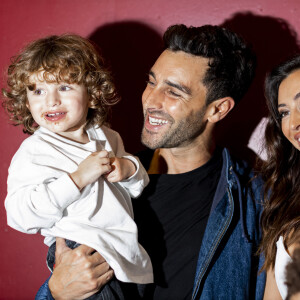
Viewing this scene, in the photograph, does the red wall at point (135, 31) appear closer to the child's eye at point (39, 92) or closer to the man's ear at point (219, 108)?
the man's ear at point (219, 108)

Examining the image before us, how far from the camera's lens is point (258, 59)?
8.17 ft

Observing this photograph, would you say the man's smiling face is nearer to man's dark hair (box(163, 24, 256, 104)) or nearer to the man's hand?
man's dark hair (box(163, 24, 256, 104))

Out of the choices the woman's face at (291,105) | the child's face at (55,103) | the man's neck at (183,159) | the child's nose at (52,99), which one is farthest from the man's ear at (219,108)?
the child's nose at (52,99)

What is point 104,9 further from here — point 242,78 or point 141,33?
point 242,78

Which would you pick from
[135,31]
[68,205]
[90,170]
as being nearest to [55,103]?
[90,170]

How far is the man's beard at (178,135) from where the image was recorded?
220cm

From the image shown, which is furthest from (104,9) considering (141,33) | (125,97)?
(125,97)

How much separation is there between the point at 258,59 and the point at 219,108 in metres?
0.41

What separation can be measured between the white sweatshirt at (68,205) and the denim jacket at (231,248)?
0.95 ft

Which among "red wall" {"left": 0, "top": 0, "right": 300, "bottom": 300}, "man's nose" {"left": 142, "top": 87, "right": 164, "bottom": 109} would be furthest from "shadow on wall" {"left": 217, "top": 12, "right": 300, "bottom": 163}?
"man's nose" {"left": 142, "top": 87, "right": 164, "bottom": 109}

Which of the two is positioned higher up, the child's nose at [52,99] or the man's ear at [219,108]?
the child's nose at [52,99]

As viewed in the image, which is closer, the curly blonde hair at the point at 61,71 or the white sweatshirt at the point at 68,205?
the white sweatshirt at the point at 68,205

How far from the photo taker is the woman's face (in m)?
1.87

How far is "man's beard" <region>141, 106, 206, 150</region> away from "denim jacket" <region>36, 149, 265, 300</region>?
259mm
